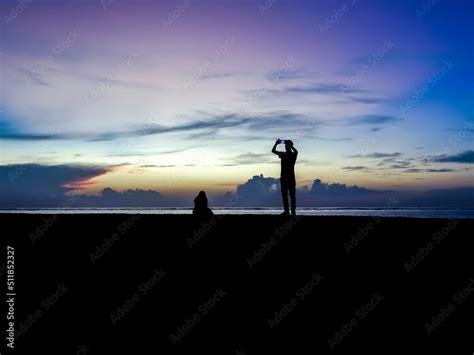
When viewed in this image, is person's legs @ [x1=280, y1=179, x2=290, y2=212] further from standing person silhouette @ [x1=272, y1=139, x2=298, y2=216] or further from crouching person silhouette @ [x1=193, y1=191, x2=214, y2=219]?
crouching person silhouette @ [x1=193, y1=191, x2=214, y2=219]

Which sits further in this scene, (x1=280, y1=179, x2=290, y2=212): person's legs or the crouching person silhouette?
(x1=280, y1=179, x2=290, y2=212): person's legs

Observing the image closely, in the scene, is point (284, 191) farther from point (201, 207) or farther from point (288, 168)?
point (201, 207)

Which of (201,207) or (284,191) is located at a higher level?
(284,191)

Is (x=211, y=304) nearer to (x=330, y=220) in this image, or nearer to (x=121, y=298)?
(x=121, y=298)

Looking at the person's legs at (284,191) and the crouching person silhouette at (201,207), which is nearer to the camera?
the crouching person silhouette at (201,207)

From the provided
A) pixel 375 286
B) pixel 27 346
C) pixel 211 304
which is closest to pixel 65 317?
pixel 27 346

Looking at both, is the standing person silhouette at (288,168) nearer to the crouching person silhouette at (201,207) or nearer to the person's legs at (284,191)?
the person's legs at (284,191)

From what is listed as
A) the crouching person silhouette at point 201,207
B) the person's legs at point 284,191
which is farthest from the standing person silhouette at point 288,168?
the crouching person silhouette at point 201,207

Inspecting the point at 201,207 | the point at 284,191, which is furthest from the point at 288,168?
the point at 201,207

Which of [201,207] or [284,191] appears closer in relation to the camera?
[201,207]

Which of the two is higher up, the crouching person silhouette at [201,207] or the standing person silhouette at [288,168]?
the standing person silhouette at [288,168]

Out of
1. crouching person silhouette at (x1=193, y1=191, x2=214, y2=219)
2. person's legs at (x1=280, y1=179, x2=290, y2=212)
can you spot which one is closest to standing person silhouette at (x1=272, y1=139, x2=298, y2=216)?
person's legs at (x1=280, y1=179, x2=290, y2=212)

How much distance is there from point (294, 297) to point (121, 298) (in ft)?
9.59

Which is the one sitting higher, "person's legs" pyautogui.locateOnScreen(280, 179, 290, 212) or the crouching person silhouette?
"person's legs" pyautogui.locateOnScreen(280, 179, 290, 212)
